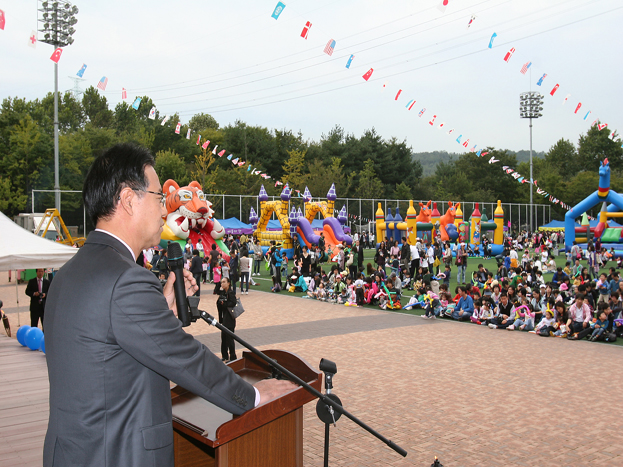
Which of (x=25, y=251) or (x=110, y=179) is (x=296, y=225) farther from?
(x=110, y=179)

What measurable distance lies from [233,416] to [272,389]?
0.66 feet

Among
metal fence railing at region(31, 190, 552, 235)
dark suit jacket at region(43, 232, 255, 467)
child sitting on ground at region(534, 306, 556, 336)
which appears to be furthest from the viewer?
metal fence railing at region(31, 190, 552, 235)

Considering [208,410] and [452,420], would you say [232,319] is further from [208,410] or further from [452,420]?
[208,410]

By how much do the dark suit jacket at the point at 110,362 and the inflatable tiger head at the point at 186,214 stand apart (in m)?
19.9

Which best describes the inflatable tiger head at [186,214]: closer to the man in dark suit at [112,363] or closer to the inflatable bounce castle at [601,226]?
the inflatable bounce castle at [601,226]

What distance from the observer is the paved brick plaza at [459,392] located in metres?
5.57

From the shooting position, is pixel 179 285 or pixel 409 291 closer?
pixel 179 285

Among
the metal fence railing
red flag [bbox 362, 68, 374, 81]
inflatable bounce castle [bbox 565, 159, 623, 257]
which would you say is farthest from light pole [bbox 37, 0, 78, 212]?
inflatable bounce castle [bbox 565, 159, 623, 257]

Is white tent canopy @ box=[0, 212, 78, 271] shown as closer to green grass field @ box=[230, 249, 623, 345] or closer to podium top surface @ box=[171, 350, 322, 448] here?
podium top surface @ box=[171, 350, 322, 448]

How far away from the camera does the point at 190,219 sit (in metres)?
22.1

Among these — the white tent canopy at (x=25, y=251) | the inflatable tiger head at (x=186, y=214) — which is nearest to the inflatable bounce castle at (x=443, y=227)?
the inflatable tiger head at (x=186, y=214)

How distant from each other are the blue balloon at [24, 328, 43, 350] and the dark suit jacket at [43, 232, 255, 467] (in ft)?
26.8

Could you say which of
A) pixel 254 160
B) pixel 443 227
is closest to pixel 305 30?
pixel 443 227

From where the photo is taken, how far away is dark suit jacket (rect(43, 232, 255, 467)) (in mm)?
1691
